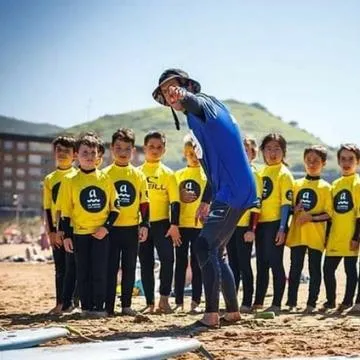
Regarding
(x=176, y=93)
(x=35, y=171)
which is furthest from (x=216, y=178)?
(x=35, y=171)

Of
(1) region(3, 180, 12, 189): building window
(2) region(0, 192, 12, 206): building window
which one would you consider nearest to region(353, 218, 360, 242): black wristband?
(2) region(0, 192, 12, 206): building window

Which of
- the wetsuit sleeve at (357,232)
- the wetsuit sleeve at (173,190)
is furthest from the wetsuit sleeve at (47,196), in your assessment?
the wetsuit sleeve at (357,232)

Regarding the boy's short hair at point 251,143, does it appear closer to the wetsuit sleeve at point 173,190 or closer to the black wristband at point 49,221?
the wetsuit sleeve at point 173,190

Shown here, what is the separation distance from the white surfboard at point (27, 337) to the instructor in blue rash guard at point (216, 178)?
131 centimetres

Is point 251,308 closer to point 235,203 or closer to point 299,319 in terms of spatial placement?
point 299,319

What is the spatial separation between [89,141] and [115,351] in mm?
3595

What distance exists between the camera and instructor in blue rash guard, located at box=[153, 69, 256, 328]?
550 cm

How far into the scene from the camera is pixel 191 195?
7773mm

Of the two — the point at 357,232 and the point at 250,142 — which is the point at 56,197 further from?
the point at 357,232

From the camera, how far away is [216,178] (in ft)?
18.4

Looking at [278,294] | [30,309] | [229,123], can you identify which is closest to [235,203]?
[229,123]

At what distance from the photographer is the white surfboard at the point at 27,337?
4.15 meters

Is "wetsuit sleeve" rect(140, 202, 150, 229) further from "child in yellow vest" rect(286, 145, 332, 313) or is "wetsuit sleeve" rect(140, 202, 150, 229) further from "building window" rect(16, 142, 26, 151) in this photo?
"building window" rect(16, 142, 26, 151)

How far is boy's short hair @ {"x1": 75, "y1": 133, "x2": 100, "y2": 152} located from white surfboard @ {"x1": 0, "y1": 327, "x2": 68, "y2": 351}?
8.60 ft
